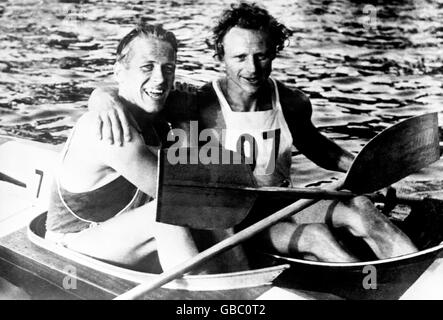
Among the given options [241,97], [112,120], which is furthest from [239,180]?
[112,120]

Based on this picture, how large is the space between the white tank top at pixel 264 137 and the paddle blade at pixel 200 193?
0.08 metres

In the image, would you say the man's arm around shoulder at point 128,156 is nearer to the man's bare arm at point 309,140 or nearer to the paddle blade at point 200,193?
the paddle blade at point 200,193

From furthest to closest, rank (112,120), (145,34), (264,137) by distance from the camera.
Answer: (264,137) → (145,34) → (112,120)

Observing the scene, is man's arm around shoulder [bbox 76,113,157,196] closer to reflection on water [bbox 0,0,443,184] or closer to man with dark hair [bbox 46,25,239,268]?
man with dark hair [bbox 46,25,239,268]

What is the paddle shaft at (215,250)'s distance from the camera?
3.81 ft

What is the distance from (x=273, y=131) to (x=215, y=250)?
15.8 inches

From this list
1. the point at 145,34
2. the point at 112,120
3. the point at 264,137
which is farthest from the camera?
the point at 264,137

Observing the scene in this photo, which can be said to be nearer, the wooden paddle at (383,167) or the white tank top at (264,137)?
the wooden paddle at (383,167)

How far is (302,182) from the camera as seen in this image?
147 cm

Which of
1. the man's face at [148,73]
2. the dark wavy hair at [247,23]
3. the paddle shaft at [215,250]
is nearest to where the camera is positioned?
the paddle shaft at [215,250]

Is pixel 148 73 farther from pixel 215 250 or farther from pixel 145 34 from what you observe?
pixel 215 250

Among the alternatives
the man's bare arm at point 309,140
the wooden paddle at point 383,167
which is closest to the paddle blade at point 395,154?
the wooden paddle at point 383,167

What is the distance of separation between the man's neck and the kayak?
0.41 meters

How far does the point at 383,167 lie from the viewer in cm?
138
